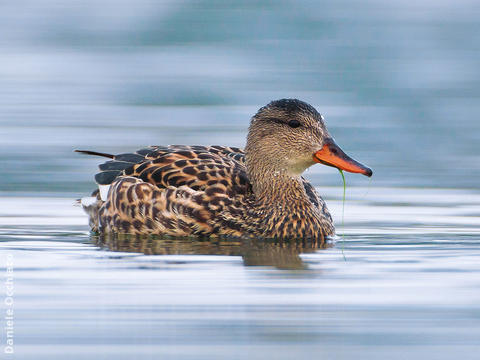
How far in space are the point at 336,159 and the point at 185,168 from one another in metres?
1.19

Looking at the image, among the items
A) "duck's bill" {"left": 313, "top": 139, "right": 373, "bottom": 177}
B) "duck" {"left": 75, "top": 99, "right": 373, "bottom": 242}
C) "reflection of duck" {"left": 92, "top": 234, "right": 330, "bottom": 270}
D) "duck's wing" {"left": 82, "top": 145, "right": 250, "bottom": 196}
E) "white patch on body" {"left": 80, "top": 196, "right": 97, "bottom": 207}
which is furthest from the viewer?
"white patch on body" {"left": 80, "top": 196, "right": 97, "bottom": 207}

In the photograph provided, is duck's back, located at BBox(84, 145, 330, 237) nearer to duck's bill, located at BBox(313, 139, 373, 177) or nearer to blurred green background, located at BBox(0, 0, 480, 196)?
duck's bill, located at BBox(313, 139, 373, 177)

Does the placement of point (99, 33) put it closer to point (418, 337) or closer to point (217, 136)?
point (217, 136)

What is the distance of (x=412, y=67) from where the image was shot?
66.6ft

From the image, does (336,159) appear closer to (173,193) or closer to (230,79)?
(173,193)

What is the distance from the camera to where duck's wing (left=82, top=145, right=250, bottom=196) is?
9.72m

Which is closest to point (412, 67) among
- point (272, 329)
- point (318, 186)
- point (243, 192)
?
point (318, 186)

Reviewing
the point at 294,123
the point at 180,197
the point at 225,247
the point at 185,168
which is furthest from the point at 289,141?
the point at 225,247

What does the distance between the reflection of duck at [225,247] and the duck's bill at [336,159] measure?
59 cm

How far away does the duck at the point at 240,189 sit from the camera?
31.3ft

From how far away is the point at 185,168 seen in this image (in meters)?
9.78

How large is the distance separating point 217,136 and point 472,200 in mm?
3948

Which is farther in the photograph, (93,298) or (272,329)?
(93,298)

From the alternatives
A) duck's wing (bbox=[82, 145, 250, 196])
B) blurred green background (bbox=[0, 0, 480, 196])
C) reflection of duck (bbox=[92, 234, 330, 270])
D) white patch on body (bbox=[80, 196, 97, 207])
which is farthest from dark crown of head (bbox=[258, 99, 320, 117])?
blurred green background (bbox=[0, 0, 480, 196])
